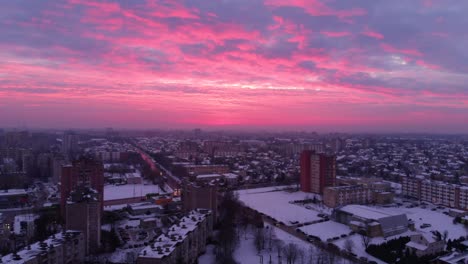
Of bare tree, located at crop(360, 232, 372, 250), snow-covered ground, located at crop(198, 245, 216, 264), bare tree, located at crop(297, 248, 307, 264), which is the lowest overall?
snow-covered ground, located at crop(198, 245, 216, 264)

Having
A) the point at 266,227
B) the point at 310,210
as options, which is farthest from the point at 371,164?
the point at 266,227

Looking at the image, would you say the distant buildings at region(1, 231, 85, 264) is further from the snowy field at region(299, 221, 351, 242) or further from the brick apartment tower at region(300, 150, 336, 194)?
the brick apartment tower at region(300, 150, 336, 194)

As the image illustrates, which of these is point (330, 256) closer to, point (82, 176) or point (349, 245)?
point (349, 245)

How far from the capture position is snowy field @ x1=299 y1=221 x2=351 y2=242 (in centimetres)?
657

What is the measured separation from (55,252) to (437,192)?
816 cm

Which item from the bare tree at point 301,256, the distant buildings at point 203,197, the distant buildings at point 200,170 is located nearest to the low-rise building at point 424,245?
the bare tree at point 301,256

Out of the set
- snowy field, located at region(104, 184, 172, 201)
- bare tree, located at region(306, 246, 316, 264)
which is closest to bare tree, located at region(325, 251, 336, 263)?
bare tree, located at region(306, 246, 316, 264)

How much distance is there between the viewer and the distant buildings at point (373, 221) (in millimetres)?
6512

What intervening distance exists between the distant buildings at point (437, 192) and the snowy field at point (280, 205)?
2477mm

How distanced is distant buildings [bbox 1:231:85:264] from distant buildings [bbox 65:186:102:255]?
0.22 m

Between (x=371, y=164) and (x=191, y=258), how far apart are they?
12.9m

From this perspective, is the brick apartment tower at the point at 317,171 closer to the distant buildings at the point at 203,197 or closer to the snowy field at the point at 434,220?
the snowy field at the point at 434,220

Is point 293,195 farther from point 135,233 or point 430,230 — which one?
point 135,233

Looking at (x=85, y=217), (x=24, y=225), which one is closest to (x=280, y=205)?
(x=85, y=217)
